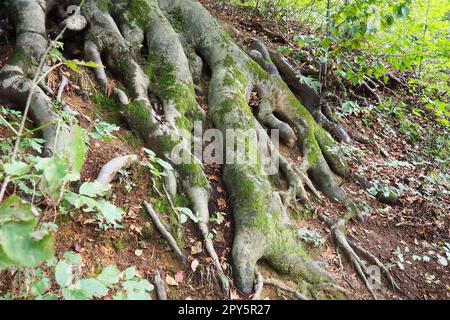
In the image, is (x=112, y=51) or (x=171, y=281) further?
(x=112, y=51)

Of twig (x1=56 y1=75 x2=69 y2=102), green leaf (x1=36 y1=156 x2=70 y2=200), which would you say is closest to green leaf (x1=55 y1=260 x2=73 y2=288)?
green leaf (x1=36 y1=156 x2=70 y2=200)

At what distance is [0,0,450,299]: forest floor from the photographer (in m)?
2.99

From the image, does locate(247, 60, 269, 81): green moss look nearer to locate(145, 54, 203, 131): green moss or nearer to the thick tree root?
locate(145, 54, 203, 131): green moss

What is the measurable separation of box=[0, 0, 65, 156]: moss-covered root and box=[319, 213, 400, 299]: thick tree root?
10.8ft

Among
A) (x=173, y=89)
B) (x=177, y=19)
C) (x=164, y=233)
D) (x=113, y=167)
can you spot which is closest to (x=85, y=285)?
(x=164, y=233)

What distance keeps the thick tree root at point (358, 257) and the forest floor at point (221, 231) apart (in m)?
0.08

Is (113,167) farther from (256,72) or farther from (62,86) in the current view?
(256,72)

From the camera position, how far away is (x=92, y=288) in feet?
4.55

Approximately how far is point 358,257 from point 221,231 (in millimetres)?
1815

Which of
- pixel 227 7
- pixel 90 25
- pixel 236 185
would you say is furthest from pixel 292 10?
pixel 236 185

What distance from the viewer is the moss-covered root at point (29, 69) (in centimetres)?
332

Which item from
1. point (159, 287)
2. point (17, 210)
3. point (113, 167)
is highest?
point (17, 210)

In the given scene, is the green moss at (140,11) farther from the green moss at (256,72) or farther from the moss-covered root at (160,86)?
the green moss at (256,72)

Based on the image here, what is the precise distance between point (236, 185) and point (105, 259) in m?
1.65
